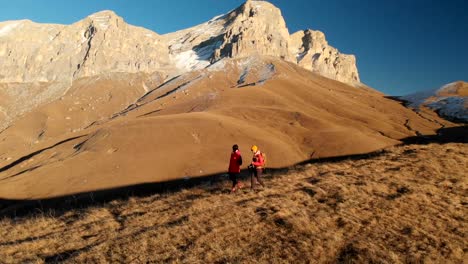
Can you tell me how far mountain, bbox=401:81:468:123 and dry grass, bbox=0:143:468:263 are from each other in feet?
410

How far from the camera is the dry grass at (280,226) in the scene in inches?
451

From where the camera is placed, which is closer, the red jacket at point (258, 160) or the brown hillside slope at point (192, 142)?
the red jacket at point (258, 160)

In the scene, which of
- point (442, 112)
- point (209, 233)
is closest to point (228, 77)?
point (442, 112)

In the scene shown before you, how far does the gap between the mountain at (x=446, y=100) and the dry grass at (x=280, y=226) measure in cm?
12506

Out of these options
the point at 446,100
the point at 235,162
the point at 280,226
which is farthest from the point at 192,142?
the point at 446,100

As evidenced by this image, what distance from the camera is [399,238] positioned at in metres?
12.0

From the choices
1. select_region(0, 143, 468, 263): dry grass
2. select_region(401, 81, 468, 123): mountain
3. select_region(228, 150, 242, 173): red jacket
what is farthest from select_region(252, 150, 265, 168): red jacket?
select_region(401, 81, 468, 123): mountain

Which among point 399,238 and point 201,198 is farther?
point 201,198

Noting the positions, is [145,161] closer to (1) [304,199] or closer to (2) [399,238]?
(1) [304,199]

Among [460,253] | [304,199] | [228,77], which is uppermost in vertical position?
[228,77]

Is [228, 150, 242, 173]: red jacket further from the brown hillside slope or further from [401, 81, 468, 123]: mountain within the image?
[401, 81, 468, 123]: mountain

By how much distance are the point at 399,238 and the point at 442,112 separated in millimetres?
140048

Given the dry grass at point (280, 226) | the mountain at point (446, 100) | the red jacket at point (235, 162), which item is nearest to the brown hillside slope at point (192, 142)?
the dry grass at point (280, 226)

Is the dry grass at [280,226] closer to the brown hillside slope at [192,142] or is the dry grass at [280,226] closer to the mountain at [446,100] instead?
the brown hillside slope at [192,142]
